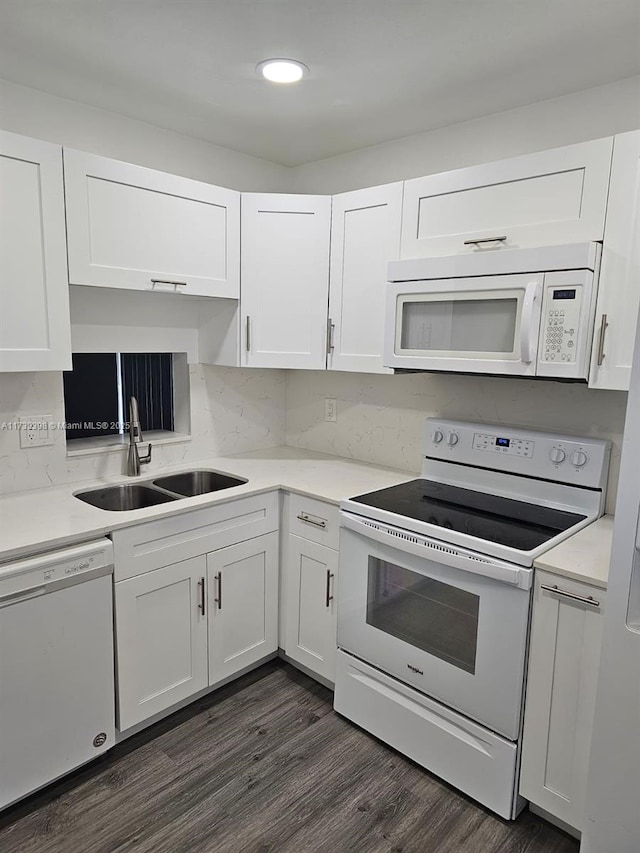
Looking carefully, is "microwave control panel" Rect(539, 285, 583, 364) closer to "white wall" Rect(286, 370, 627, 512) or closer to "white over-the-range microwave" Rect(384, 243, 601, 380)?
"white over-the-range microwave" Rect(384, 243, 601, 380)

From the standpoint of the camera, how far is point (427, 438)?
2500mm

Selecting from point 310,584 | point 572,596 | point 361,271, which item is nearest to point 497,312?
point 361,271

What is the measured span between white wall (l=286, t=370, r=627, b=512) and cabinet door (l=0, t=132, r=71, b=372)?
1.44m

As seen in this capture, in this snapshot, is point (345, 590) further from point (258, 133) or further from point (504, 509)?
point (258, 133)

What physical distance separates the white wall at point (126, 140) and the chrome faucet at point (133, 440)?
1.08 m

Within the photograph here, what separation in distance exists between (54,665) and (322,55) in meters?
2.18

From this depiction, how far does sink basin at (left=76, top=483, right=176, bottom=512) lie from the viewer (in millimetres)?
2385

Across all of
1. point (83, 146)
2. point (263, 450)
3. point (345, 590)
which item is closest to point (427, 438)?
point (345, 590)

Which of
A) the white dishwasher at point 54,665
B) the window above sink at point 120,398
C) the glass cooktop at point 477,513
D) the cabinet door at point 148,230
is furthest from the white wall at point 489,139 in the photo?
the white dishwasher at point 54,665

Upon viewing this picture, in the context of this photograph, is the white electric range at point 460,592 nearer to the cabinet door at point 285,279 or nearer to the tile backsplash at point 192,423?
the cabinet door at point 285,279

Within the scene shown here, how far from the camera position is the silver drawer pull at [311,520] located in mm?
2320

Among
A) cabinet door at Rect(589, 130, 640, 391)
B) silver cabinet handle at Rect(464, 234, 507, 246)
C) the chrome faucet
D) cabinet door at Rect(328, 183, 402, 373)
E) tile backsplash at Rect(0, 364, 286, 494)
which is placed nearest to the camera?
cabinet door at Rect(589, 130, 640, 391)

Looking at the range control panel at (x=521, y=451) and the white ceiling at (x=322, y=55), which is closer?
the white ceiling at (x=322, y=55)

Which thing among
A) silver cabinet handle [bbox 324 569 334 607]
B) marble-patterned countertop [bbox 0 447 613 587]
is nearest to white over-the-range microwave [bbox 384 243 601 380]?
marble-patterned countertop [bbox 0 447 613 587]
